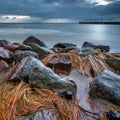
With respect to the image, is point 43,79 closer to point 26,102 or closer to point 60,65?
point 26,102

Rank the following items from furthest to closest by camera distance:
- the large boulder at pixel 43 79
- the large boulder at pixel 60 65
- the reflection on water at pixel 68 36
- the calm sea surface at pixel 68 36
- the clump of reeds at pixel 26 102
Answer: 1. the reflection on water at pixel 68 36
2. the calm sea surface at pixel 68 36
3. the large boulder at pixel 60 65
4. the large boulder at pixel 43 79
5. the clump of reeds at pixel 26 102

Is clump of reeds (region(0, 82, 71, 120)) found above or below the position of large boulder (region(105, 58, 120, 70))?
above

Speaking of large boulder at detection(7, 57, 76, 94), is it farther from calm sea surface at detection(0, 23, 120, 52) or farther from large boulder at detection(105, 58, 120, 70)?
calm sea surface at detection(0, 23, 120, 52)

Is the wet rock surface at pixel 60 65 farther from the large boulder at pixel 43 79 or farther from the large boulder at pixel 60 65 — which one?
the large boulder at pixel 43 79

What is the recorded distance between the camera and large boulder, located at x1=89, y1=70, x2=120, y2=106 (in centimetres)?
324

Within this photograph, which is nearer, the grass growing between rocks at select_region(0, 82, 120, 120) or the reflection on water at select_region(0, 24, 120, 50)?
the grass growing between rocks at select_region(0, 82, 120, 120)

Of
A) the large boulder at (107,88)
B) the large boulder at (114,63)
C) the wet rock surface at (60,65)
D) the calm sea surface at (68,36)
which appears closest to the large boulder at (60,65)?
the wet rock surface at (60,65)

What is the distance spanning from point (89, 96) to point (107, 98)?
0.30m

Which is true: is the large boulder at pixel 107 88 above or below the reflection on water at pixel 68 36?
above

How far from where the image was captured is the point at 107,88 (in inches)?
130

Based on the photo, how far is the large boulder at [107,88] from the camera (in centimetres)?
324

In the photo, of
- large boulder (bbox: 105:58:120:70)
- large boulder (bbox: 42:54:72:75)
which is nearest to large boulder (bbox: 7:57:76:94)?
large boulder (bbox: 42:54:72:75)

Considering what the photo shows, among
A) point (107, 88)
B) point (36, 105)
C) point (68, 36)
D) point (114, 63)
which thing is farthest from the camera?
point (68, 36)

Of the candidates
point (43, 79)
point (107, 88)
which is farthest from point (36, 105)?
point (107, 88)
